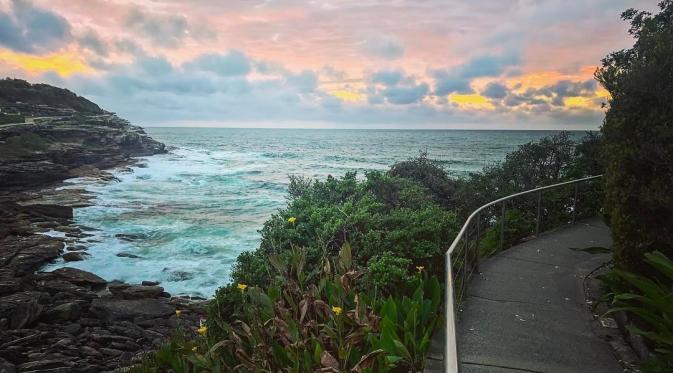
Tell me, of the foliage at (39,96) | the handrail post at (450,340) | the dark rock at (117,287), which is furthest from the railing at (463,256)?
the foliage at (39,96)

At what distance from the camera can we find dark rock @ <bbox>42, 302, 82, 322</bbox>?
12.0m

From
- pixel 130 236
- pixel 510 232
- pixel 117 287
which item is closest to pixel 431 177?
pixel 510 232

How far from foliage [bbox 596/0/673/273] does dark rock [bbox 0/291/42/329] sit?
41.0 ft

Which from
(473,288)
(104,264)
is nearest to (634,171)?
(473,288)

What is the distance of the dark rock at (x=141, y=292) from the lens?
13.6m

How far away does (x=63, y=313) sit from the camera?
39.6ft

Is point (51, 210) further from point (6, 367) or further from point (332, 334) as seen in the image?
point (332, 334)

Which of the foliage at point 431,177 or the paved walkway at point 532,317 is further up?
the foliage at point 431,177

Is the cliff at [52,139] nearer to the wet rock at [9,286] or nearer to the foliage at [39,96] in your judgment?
the foliage at [39,96]

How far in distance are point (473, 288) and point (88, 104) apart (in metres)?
89.5

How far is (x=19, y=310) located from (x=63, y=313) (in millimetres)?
958

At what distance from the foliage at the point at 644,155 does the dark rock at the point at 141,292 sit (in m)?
12.0

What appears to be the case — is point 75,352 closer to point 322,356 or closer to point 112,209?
point 322,356

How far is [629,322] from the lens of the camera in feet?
18.4
